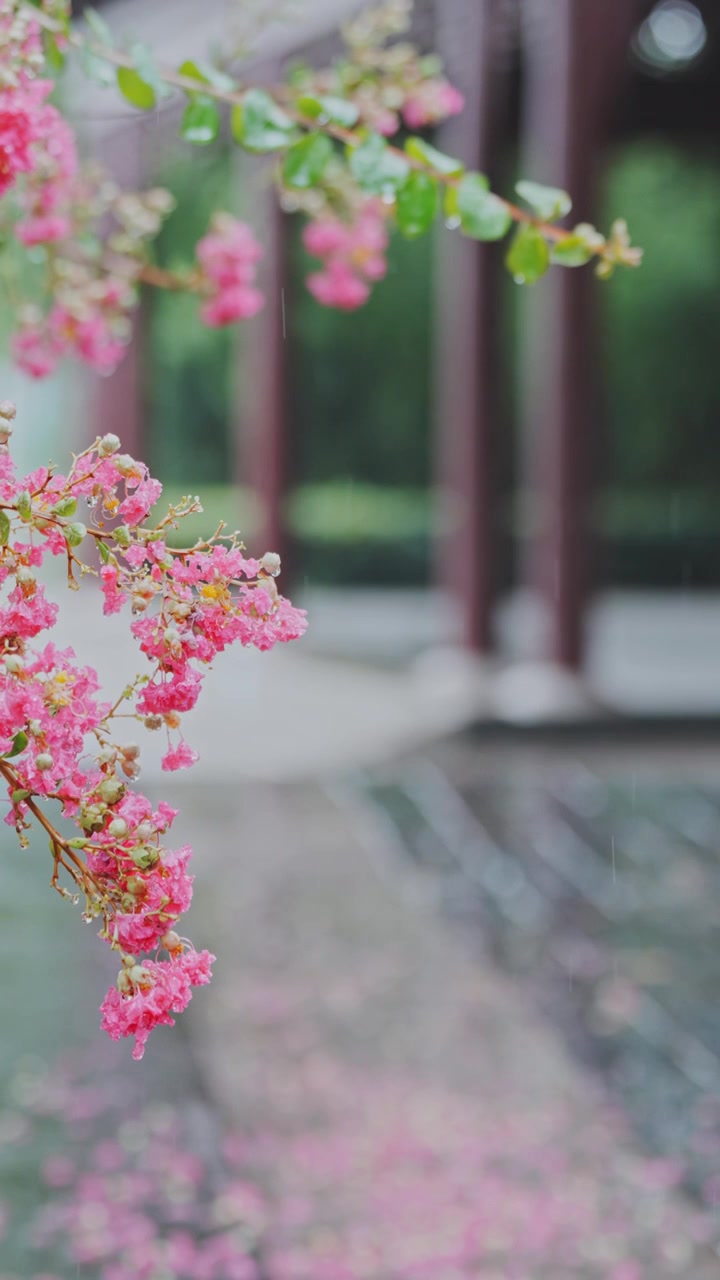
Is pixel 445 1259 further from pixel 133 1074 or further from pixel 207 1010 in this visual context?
pixel 207 1010

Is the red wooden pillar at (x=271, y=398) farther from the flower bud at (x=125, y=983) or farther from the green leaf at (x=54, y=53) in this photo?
the flower bud at (x=125, y=983)

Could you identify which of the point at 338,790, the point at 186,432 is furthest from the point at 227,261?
the point at 186,432

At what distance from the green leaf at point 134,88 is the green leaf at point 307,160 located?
138 mm

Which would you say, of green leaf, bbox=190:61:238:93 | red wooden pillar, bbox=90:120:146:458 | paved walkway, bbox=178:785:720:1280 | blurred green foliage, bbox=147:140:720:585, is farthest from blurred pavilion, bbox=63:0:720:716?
green leaf, bbox=190:61:238:93

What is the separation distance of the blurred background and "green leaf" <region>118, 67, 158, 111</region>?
392 millimetres

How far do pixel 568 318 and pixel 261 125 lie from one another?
14.6ft

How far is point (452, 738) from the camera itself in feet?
18.8

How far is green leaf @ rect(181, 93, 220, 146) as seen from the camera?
138 cm

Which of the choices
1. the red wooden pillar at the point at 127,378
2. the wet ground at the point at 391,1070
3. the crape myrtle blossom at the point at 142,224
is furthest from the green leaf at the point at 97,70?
the red wooden pillar at the point at 127,378

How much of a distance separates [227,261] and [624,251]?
2.01 feet

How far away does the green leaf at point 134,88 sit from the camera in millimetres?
1353

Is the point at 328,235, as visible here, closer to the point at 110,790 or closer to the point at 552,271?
the point at 110,790

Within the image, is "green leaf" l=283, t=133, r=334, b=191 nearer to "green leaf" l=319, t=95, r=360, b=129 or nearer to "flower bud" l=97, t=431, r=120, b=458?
"green leaf" l=319, t=95, r=360, b=129

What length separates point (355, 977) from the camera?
3.29m
